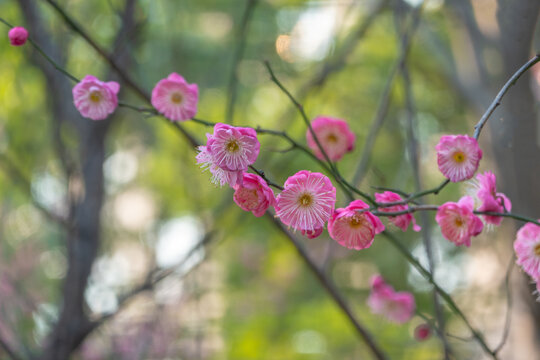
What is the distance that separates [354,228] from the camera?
0.48 metres

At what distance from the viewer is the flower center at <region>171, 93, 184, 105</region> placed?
0.62 meters

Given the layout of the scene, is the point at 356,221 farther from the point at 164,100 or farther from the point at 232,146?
the point at 164,100

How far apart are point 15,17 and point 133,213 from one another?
3.13 meters

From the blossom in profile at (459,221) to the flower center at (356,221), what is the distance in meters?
0.08

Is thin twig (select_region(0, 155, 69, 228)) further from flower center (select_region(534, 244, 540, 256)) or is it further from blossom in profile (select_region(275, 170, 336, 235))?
flower center (select_region(534, 244, 540, 256))

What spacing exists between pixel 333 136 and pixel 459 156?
0.79 feet

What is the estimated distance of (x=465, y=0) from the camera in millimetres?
1429

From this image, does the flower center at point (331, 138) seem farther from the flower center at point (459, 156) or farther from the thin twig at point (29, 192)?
the thin twig at point (29, 192)

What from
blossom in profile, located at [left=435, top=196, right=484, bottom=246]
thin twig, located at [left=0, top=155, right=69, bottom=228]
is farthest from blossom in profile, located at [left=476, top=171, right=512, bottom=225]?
thin twig, located at [left=0, top=155, right=69, bottom=228]

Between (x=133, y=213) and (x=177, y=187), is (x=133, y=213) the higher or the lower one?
the higher one

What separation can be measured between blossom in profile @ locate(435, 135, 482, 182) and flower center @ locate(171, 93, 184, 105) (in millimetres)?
292

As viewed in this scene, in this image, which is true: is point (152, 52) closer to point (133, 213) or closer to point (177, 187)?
point (177, 187)

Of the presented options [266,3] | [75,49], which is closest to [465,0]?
[266,3]

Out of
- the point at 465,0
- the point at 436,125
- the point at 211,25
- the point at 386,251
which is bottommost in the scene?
the point at 465,0
